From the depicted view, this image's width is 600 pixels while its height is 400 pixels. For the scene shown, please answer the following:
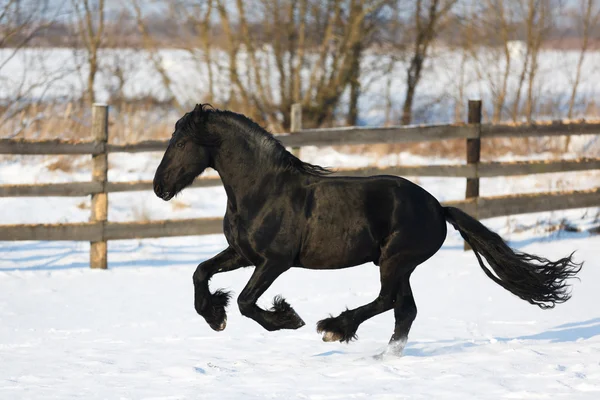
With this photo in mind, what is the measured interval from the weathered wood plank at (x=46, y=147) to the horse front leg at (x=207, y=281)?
12.5 ft

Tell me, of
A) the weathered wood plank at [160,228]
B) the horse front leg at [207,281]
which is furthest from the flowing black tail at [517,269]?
the weathered wood plank at [160,228]

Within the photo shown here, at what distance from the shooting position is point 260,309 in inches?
183

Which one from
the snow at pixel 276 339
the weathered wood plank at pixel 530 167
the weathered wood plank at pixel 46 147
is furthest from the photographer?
the weathered wood plank at pixel 530 167

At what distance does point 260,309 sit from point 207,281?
35 cm

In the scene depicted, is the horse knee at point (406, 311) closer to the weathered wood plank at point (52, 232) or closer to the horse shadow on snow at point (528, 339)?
the horse shadow on snow at point (528, 339)

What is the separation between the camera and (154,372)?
4.70 meters

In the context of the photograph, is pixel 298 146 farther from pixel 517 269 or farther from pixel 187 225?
pixel 517 269

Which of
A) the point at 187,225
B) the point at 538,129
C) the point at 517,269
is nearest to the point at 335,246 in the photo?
the point at 517,269

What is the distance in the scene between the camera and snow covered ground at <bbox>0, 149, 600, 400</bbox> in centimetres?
433

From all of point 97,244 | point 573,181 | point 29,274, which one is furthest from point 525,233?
point 29,274

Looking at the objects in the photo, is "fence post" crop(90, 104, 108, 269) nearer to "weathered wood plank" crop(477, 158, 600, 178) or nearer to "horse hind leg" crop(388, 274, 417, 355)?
"weathered wood plank" crop(477, 158, 600, 178)

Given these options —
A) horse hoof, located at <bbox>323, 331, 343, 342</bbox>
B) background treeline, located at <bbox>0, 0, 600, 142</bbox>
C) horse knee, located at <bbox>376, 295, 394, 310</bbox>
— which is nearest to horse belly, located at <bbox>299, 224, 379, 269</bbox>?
horse knee, located at <bbox>376, 295, 394, 310</bbox>

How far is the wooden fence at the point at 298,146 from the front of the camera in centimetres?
809

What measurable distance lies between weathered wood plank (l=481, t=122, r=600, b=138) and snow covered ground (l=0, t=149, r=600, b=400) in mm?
1152
